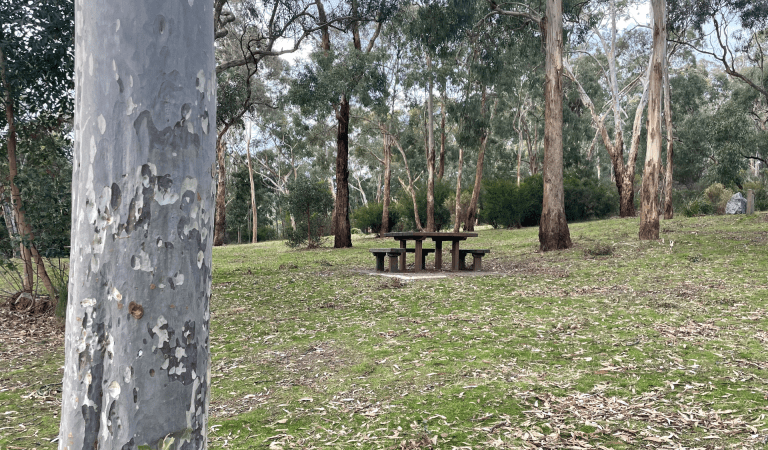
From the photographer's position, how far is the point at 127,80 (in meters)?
1.46

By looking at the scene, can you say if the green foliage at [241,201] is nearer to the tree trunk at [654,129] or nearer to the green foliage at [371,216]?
the green foliage at [371,216]

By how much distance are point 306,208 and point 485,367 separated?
1568 centimetres

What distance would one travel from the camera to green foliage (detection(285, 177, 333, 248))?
19.0m

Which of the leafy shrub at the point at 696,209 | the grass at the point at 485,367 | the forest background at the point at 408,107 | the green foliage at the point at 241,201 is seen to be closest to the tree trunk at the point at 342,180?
the forest background at the point at 408,107

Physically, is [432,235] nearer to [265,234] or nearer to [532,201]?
[532,201]

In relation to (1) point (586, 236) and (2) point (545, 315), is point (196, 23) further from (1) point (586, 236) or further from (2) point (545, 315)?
(1) point (586, 236)

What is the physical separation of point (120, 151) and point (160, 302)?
45cm

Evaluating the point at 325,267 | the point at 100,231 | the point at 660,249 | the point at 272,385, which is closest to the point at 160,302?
the point at 100,231

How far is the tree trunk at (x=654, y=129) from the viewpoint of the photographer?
11969 mm

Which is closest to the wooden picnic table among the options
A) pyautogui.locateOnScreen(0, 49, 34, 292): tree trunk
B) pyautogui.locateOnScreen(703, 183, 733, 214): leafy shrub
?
pyautogui.locateOnScreen(0, 49, 34, 292): tree trunk

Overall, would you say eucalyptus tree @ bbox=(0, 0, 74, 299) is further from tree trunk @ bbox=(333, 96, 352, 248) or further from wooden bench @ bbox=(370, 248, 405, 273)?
tree trunk @ bbox=(333, 96, 352, 248)

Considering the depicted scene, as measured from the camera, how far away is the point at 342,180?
18.2m

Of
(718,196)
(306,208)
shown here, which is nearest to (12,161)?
(306,208)

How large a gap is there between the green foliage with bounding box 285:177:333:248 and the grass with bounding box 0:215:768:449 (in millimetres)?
10559
